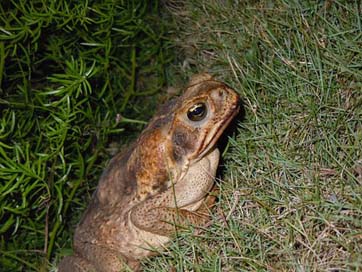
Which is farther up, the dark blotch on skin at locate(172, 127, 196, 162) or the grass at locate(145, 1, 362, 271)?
the dark blotch on skin at locate(172, 127, 196, 162)

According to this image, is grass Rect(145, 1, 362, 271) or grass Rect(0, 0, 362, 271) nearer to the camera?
grass Rect(145, 1, 362, 271)

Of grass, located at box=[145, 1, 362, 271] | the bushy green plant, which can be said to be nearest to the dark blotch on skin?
grass, located at box=[145, 1, 362, 271]

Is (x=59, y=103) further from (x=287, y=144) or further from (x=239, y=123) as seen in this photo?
(x=287, y=144)

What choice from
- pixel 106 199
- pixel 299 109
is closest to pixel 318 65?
pixel 299 109

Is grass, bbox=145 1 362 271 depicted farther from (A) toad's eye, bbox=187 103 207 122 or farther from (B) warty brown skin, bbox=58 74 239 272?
(A) toad's eye, bbox=187 103 207 122

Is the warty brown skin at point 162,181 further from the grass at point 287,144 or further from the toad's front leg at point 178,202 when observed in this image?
the grass at point 287,144

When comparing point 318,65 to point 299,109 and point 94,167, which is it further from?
point 94,167

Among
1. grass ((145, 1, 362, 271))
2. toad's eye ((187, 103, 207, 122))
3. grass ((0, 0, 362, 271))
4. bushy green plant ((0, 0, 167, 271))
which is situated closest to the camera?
grass ((145, 1, 362, 271))
